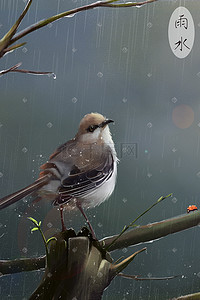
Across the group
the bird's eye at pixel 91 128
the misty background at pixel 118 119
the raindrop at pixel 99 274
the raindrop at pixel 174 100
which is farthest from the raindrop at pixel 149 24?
the raindrop at pixel 99 274

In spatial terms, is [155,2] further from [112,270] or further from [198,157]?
[112,270]

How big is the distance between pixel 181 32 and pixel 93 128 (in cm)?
42

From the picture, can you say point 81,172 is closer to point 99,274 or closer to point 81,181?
point 81,181

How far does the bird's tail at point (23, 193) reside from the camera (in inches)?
39.2

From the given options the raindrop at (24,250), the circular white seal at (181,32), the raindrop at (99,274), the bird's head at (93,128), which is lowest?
the raindrop at (99,274)

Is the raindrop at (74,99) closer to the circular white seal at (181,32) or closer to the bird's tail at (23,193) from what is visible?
the bird's tail at (23,193)

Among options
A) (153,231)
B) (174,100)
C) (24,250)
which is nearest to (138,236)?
(153,231)

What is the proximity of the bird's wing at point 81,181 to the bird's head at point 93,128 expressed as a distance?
76 mm

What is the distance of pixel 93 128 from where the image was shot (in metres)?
1.05

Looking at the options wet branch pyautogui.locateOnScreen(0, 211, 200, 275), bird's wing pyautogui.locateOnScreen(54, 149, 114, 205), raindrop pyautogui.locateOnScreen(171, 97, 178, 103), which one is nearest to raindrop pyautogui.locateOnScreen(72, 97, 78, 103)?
bird's wing pyautogui.locateOnScreen(54, 149, 114, 205)

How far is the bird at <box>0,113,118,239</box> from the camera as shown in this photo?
0.99 m

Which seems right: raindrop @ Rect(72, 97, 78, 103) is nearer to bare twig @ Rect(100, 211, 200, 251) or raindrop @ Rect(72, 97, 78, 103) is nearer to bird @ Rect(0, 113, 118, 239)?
bird @ Rect(0, 113, 118, 239)

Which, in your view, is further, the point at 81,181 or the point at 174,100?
the point at 174,100

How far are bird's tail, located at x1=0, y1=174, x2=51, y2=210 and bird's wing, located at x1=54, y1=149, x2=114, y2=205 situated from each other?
56 millimetres
